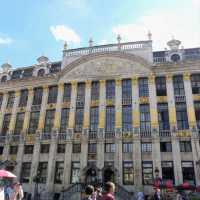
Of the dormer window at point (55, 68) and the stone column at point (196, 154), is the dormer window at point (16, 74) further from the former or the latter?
the stone column at point (196, 154)

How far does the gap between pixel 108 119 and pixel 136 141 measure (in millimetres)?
4520

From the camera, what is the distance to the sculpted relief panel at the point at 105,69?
101ft

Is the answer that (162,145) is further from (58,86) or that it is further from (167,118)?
(58,86)

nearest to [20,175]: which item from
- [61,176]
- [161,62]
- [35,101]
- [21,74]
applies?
[61,176]

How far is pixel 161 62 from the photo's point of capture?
30422 millimetres

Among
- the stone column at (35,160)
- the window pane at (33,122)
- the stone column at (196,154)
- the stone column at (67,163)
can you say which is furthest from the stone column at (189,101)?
the window pane at (33,122)

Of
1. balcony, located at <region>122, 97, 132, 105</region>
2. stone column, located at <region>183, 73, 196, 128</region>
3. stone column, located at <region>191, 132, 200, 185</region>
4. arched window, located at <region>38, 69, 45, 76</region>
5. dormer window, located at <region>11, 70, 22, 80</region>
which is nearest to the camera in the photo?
stone column, located at <region>191, 132, 200, 185</region>

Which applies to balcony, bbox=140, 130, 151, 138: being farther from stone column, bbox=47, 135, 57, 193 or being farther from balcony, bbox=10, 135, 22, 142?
balcony, bbox=10, 135, 22, 142

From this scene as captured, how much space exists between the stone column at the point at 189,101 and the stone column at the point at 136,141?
582cm

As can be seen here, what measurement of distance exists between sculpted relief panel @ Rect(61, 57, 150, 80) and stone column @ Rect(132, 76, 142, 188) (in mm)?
1468

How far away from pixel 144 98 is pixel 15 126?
58.7 feet

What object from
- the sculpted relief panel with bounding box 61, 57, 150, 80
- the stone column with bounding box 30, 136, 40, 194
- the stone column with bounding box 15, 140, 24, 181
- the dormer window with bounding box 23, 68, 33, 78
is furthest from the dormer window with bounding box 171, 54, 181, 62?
the stone column with bounding box 15, 140, 24, 181

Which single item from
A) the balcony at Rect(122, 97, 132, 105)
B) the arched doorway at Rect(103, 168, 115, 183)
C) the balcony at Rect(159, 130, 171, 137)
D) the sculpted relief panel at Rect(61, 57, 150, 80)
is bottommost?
the arched doorway at Rect(103, 168, 115, 183)

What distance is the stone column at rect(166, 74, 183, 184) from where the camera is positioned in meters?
24.4
